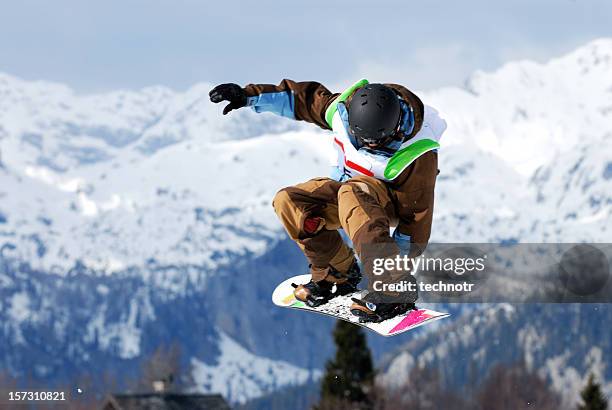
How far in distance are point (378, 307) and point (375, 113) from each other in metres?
1.51

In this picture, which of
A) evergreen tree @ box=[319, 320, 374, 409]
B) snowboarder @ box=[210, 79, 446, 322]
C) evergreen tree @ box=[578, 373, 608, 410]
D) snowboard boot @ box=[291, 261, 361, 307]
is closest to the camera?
snowboarder @ box=[210, 79, 446, 322]

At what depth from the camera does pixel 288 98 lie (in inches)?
409

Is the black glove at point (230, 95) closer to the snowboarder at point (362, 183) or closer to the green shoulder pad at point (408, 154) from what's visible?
the snowboarder at point (362, 183)

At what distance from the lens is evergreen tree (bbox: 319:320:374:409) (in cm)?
6444

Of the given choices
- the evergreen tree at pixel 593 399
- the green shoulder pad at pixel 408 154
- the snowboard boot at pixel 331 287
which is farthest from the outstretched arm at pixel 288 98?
the evergreen tree at pixel 593 399

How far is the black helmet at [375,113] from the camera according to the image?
364 inches

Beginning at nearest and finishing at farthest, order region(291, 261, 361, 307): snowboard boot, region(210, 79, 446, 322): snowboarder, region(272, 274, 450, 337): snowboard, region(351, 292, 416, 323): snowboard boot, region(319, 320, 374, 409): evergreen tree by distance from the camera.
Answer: region(210, 79, 446, 322): snowboarder
region(351, 292, 416, 323): snowboard boot
region(272, 274, 450, 337): snowboard
region(291, 261, 361, 307): snowboard boot
region(319, 320, 374, 409): evergreen tree

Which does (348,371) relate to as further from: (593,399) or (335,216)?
(335,216)

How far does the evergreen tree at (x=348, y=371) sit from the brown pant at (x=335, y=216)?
5339 cm

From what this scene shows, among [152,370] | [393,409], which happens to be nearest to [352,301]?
[393,409]

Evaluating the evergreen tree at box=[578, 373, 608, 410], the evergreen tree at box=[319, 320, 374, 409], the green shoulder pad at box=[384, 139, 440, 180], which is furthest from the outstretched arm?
the evergreen tree at box=[578, 373, 608, 410]

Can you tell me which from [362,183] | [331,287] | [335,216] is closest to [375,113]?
[362,183]

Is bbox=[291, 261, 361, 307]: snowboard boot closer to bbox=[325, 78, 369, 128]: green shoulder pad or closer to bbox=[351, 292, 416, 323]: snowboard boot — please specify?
bbox=[351, 292, 416, 323]: snowboard boot

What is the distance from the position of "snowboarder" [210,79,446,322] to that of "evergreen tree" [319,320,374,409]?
53.5 m
